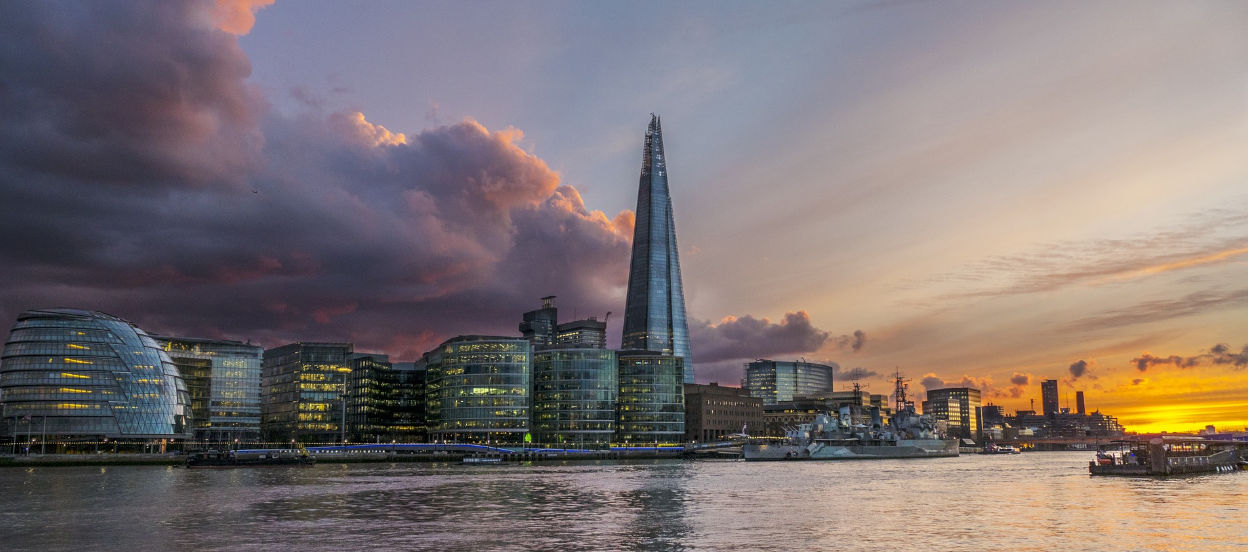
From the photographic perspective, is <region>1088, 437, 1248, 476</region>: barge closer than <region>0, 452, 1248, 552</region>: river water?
No

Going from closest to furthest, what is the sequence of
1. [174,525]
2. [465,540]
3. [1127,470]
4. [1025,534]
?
1. [465,540]
2. [1025,534]
3. [174,525]
4. [1127,470]

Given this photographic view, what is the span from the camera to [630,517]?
67.6 metres

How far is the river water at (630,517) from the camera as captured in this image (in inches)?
2063

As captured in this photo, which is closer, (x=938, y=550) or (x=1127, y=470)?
(x=938, y=550)

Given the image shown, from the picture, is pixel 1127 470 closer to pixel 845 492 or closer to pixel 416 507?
pixel 845 492

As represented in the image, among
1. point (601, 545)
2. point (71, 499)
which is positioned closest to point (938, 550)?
point (601, 545)

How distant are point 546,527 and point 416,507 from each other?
21182 millimetres

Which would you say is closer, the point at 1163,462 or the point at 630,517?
the point at 630,517

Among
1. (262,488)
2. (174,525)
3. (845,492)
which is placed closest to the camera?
(174,525)

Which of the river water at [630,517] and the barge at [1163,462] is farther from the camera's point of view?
the barge at [1163,462]

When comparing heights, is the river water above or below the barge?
above

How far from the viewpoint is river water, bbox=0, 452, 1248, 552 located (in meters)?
52.4

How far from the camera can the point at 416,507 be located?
7712 cm

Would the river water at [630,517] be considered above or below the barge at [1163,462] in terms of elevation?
above
